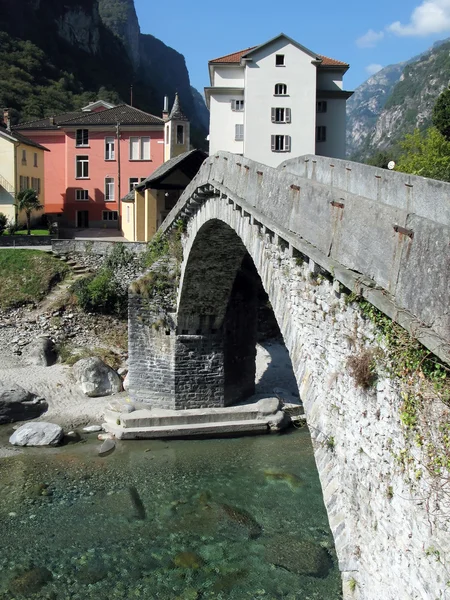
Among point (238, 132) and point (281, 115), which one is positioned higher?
point (281, 115)

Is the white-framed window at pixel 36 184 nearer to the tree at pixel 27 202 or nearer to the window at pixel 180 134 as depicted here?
the tree at pixel 27 202

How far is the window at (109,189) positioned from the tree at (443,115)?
18.3 meters

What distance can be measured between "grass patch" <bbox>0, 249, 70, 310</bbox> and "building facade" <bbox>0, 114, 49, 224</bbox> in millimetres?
9441

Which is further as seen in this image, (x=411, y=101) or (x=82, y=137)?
(x=411, y=101)

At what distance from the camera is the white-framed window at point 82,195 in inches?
1554

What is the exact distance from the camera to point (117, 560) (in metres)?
11.8

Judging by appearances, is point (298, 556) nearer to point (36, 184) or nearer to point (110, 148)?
point (110, 148)

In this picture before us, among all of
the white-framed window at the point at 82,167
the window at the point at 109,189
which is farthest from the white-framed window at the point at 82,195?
the window at the point at 109,189

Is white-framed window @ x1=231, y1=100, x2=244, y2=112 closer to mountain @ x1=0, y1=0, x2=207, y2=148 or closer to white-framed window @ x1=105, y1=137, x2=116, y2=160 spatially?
white-framed window @ x1=105, y1=137, x2=116, y2=160

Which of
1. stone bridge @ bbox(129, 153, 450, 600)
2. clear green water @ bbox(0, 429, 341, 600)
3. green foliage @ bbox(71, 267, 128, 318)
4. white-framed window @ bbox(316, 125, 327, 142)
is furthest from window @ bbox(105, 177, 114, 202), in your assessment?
stone bridge @ bbox(129, 153, 450, 600)

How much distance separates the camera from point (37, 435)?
17.6 meters

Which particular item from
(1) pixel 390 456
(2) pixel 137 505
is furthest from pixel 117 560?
(1) pixel 390 456

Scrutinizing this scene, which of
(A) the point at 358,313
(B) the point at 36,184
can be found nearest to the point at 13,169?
(B) the point at 36,184

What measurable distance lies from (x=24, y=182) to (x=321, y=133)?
17.2 metres
